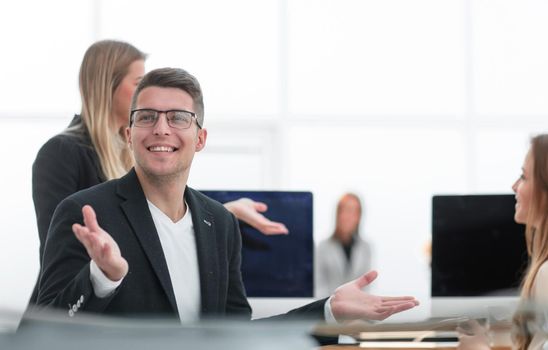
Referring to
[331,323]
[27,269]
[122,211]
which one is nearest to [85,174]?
[122,211]

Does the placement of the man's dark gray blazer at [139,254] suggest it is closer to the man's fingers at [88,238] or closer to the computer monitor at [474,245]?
the man's fingers at [88,238]

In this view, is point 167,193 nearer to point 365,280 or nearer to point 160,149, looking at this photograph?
point 160,149

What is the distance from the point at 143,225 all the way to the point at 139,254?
0.03 meters

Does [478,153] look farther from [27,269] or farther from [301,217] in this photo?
[301,217]

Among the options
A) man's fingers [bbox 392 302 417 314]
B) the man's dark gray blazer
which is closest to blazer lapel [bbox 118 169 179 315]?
the man's dark gray blazer

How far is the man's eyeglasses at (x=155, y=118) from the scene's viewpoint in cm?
74

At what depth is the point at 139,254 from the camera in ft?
2.36

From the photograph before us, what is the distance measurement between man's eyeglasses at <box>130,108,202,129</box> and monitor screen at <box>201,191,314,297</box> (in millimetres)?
307

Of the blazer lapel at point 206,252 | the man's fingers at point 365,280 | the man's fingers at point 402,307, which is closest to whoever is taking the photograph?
the man's fingers at point 402,307

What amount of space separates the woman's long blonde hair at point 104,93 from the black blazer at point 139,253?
4.7 inches

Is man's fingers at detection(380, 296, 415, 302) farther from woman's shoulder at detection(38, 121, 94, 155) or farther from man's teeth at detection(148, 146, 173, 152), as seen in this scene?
woman's shoulder at detection(38, 121, 94, 155)

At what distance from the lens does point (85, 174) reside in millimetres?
877

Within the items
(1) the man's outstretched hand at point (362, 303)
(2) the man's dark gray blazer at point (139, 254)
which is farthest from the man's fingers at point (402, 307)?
(2) the man's dark gray blazer at point (139, 254)

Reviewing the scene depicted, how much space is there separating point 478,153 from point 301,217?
3201 mm
